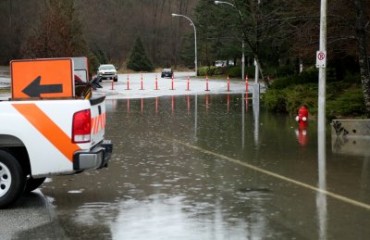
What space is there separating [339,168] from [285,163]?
1035mm

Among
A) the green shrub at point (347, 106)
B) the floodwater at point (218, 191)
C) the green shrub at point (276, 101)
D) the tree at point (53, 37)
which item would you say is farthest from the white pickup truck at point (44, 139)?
the tree at point (53, 37)

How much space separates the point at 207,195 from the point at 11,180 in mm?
2555

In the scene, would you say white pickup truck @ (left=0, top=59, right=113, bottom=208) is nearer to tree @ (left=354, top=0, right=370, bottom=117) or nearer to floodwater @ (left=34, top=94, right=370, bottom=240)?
floodwater @ (left=34, top=94, right=370, bottom=240)

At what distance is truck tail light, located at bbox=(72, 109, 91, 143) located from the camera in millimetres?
7105

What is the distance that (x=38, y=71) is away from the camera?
311 inches

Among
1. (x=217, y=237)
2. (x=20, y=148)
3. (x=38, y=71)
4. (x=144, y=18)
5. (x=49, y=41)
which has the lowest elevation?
(x=217, y=237)

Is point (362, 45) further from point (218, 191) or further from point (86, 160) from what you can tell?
point (86, 160)

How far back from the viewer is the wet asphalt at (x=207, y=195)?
6.35 m

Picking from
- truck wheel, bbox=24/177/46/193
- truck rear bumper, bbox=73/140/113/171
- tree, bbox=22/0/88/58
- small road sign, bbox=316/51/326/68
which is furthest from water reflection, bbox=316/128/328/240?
tree, bbox=22/0/88/58

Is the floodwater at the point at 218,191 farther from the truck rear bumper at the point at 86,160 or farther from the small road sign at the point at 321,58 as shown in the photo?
the small road sign at the point at 321,58

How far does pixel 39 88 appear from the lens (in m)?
7.96

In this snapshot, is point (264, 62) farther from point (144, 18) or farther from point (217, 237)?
point (144, 18)

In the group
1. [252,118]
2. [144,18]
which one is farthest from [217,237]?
[144,18]

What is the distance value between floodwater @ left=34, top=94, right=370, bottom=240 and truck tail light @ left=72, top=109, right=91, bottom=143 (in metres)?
0.89
